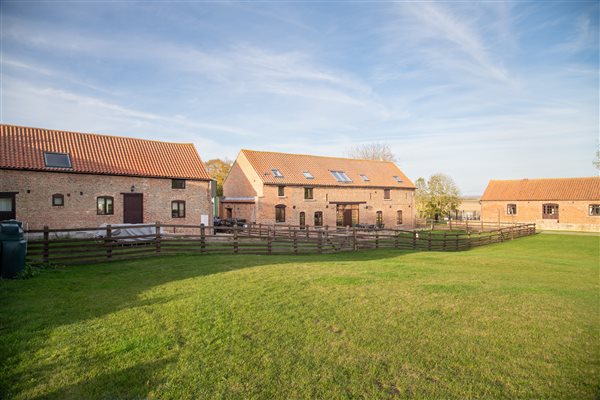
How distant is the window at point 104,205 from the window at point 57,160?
2.76 m

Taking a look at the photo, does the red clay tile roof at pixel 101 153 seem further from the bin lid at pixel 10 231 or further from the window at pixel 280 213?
the bin lid at pixel 10 231

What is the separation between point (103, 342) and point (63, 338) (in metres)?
0.67

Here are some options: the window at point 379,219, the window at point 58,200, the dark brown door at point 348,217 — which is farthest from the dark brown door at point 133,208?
the window at point 379,219

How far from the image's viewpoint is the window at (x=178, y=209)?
84.6ft

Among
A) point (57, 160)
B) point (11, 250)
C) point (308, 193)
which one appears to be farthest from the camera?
point (308, 193)

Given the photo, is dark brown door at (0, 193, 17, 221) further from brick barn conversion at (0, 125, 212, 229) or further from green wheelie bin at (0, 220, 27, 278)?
green wheelie bin at (0, 220, 27, 278)

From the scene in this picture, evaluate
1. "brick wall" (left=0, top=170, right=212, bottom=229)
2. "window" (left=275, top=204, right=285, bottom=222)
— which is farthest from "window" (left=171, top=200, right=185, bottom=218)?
"window" (left=275, top=204, right=285, bottom=222)

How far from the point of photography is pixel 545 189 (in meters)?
44.7

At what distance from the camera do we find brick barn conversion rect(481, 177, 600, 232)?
1609 inches

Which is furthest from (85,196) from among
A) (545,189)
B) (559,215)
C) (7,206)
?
(545,189)

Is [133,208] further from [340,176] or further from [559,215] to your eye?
[559,215]

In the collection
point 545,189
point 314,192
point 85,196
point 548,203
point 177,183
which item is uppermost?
point 545,189

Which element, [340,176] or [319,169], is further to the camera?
[340,176]

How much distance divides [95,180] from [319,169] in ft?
68.2
